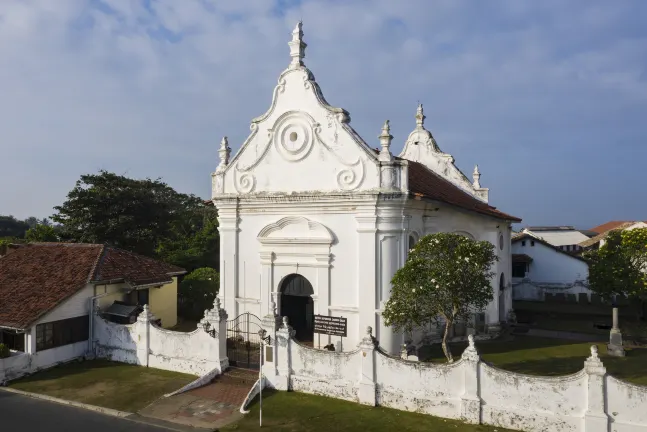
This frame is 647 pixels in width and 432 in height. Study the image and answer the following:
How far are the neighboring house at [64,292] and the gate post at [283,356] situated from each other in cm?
777

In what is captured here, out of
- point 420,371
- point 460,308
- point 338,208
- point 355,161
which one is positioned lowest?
point 420,371

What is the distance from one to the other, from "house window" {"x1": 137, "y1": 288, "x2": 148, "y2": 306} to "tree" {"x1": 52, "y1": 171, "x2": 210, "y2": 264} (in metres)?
12.1

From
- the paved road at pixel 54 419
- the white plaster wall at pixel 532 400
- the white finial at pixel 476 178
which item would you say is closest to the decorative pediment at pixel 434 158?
the white finial at pixel 476 178

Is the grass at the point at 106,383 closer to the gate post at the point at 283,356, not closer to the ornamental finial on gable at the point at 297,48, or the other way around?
the gate post at the point at 283,356

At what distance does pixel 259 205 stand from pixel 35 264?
32.4 feet

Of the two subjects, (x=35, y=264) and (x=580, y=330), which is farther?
(x=580, y=330)

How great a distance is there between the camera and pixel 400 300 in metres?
14.3

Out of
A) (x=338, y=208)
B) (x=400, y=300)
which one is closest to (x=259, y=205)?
(x=338, y=208)

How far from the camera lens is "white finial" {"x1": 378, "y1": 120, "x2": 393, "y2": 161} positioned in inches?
672

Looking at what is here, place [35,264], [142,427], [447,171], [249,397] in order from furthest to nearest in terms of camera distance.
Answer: [447,171] → [35,264] → [249,397] → [142,427]

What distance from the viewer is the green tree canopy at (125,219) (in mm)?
31891

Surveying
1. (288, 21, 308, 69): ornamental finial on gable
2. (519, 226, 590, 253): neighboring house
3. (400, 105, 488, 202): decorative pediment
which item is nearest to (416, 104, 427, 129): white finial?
(400, 105, 488, 202): decorative pediment

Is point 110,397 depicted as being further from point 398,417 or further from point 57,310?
point 398,417

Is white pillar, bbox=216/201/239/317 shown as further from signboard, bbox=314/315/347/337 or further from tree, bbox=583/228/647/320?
tree, bbox=583/228/647/320
